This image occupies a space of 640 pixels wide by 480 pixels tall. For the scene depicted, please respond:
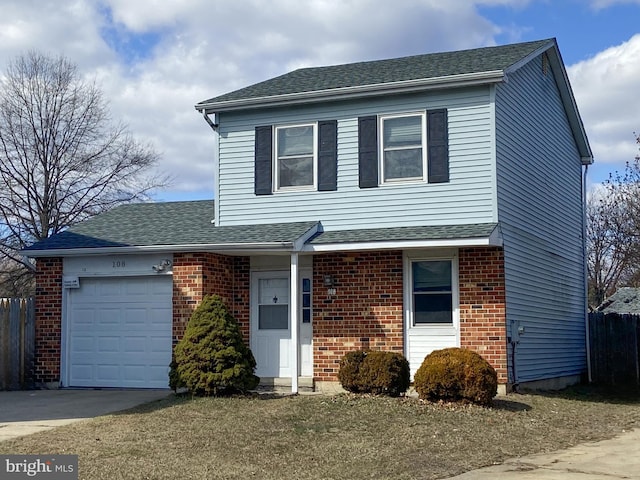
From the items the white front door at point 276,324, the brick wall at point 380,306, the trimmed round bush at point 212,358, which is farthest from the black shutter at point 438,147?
the trimmed round bush at point 212,358

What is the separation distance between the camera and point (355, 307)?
15.4m

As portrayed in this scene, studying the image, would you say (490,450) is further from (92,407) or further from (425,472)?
(92,407)

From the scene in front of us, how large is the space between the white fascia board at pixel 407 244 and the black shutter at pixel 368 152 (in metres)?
1.42

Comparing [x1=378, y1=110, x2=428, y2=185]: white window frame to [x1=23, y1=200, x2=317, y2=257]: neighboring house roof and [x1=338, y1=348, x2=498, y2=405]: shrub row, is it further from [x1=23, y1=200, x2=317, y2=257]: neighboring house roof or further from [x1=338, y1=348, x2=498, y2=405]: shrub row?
[x1=338, y1=348, x2=498, y2=405]: shrub row

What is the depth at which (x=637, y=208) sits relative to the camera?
30641 millimetres

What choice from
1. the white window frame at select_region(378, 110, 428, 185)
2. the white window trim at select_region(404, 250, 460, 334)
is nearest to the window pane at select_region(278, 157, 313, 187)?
the white window frame at select_region(378, 110, 428, 185)

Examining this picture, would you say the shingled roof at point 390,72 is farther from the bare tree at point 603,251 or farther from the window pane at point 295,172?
the bare tree at point 603,251

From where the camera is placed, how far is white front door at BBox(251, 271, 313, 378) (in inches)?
627

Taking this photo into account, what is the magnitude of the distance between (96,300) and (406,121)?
6971 millimetres

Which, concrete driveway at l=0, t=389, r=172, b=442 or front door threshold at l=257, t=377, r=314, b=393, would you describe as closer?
concrete driveway at l=0, t=389, r=172, b=442

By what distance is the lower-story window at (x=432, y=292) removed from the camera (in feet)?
Answer: 49.0

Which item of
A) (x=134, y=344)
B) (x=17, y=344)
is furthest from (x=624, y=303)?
(x=17, y=344)

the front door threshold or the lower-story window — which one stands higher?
the lower-story window

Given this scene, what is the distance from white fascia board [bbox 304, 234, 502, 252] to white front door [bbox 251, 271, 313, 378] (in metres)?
1.28
